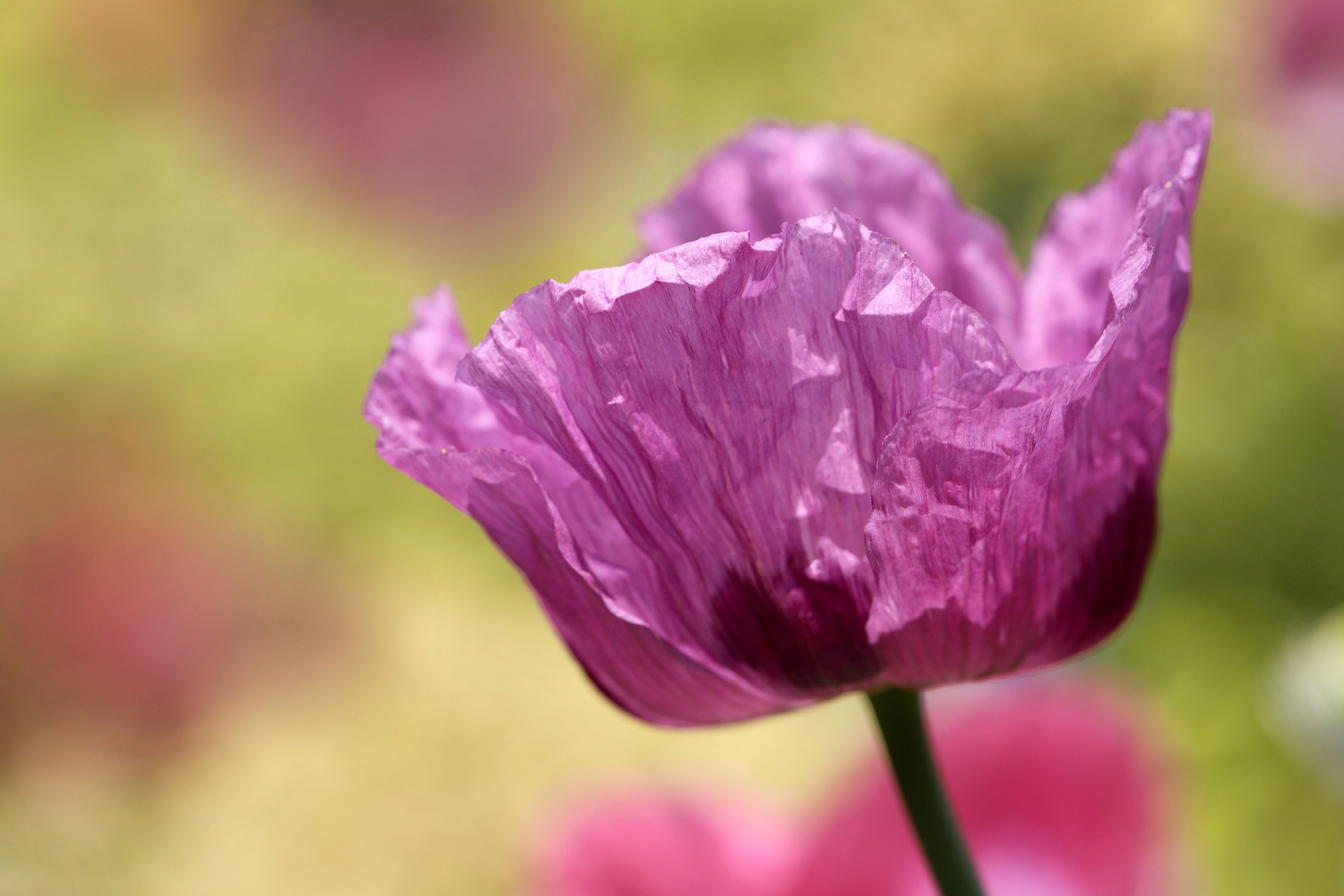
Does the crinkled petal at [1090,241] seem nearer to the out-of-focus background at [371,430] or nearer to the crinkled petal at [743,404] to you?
the crinkled petal at [743,404]

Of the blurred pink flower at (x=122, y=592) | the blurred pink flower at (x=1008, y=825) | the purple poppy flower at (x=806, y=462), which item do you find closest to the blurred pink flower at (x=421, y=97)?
the blurred pink flower at (x=122, y=592)

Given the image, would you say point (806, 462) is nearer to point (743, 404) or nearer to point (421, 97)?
point (743, 404)

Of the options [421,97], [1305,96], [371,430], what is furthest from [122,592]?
[421,97]

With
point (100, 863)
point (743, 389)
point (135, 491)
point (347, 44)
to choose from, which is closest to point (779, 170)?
point (743, 389)

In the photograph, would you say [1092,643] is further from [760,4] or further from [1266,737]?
[760,4]

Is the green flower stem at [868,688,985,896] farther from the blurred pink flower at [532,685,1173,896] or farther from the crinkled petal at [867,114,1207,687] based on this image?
the blurred pink flower at [532,685,1173,896]

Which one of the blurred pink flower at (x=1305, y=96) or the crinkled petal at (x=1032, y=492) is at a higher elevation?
the blurred pink flower at (x=1305, y=96)
